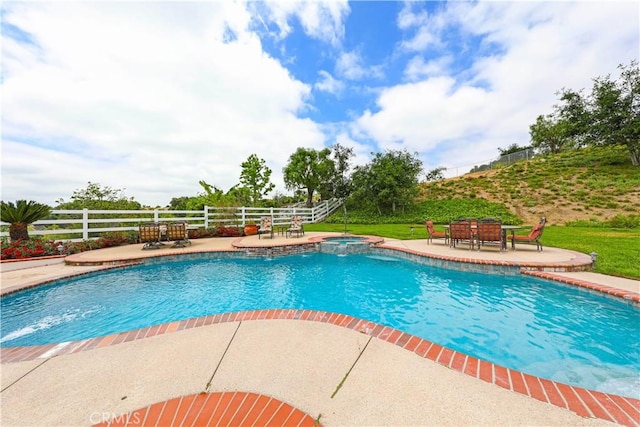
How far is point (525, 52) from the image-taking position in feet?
33.0

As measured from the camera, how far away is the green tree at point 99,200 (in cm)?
1506

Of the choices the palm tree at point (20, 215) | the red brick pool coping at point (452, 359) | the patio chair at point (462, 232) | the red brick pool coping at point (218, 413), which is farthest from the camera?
the patio chair at point (462, 232)

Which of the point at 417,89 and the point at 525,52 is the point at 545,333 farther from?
the point at 417,89

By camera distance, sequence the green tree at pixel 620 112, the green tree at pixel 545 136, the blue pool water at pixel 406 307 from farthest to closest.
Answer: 1. the green tree at pixel 545 136
2. the green tree at pixel 620 112
3. the blue pool water at pixel 406 307

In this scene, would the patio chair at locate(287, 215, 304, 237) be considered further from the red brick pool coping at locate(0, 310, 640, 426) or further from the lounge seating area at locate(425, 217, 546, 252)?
the red brick pool coping at locate(0, 310, 640, 426)

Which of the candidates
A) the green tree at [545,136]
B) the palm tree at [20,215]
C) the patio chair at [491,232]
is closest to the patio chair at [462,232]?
the patio chair at [491,232]

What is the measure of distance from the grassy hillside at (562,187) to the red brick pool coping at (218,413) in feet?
74.9

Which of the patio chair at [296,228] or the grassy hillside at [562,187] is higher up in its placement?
the grassy hillside at [562,187]

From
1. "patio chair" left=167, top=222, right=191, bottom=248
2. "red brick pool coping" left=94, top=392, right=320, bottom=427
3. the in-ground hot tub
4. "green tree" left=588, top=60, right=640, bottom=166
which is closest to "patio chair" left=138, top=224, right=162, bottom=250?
"patio chair" left=167, top=222, right=191, bottom=248

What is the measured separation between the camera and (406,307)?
188 inches

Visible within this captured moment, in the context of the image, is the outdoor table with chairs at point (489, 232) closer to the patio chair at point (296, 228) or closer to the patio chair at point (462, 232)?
the patio chair at point (462, 232)

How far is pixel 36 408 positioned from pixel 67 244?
10.2m

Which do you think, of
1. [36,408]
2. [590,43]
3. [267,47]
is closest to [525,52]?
[590,43]

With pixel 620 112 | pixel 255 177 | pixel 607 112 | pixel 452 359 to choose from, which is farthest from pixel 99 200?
pixel 620 112
